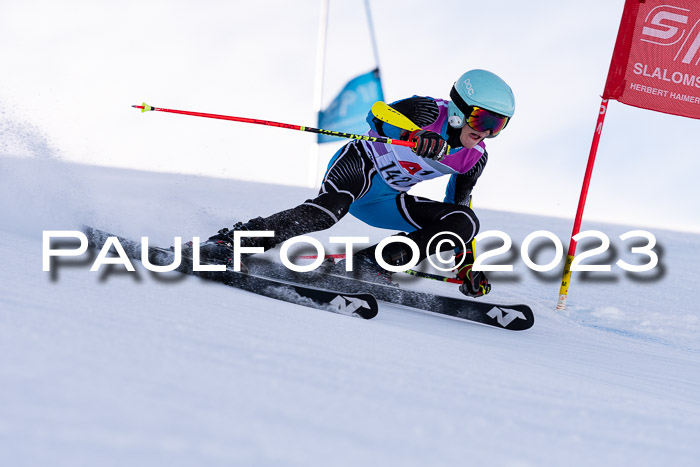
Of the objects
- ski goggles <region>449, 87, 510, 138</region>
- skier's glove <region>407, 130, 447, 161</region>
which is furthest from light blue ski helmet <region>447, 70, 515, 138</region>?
skier's glove <region>407, 130, 447, 161</region>

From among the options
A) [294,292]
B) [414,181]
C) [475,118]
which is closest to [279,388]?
[294,292]

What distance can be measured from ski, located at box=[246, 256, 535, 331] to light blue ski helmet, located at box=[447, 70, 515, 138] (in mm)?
970

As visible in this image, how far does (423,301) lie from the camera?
3.56 metres

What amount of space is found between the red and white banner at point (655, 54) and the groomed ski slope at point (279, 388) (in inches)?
114

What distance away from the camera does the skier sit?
325 cm

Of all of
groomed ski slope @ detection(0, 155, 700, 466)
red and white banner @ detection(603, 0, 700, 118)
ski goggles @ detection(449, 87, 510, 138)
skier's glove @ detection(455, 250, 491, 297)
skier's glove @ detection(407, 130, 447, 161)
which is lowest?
skier's glove @ detection(455, 250, 491, 297)

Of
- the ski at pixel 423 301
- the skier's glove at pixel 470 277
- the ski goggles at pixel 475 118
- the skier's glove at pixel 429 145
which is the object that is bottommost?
the ski at pixel 423 301

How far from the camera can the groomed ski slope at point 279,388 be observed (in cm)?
87

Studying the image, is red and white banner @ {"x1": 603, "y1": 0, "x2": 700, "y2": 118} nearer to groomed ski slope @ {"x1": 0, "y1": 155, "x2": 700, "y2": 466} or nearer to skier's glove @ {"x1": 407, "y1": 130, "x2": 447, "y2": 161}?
skier's glove @ {"x1": 407, "y1": 130, "x2": 447, "y2": 161}

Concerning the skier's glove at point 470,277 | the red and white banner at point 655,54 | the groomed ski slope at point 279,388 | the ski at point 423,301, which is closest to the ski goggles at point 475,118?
the skier's glove at point 470,277

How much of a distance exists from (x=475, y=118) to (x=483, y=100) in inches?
4.0

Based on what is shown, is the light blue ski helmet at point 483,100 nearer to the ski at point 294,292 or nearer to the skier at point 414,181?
the skier at point 414,181

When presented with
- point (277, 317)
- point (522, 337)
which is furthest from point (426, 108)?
point (277, 317)

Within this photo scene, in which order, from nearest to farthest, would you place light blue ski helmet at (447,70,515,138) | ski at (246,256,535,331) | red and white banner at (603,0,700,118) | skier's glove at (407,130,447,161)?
skier's glove at (407,130,447,161)
light blue ski helmet at (447,70,515,138)
ski at (246,256,535,331)
red and white banner at (603,0,700,118)
